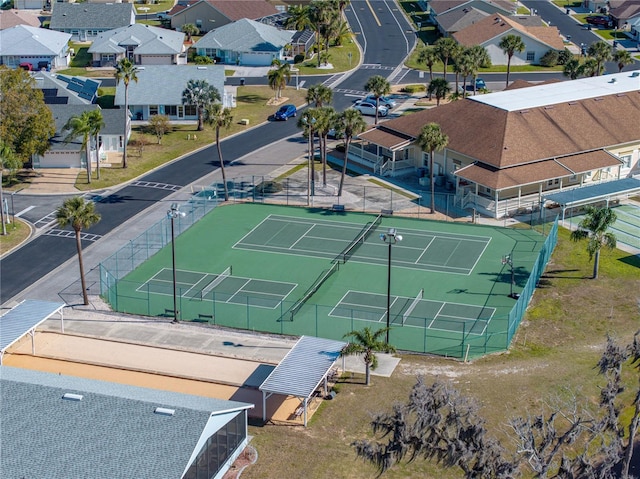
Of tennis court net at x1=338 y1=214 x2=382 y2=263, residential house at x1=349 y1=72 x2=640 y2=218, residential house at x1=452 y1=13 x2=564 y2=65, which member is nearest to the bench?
tennis court net at x1=338 y1=214 x2=382 y2=263

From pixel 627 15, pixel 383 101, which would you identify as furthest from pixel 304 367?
pixel 627 15

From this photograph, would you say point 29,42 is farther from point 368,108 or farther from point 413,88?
point 413,88

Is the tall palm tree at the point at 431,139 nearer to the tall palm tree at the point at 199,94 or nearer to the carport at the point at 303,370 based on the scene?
the tall palm tree at the point at 199,94

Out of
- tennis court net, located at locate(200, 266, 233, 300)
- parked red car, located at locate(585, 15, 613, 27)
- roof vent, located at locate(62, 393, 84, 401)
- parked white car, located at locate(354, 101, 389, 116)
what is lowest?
tennis court net, located at locate(200, 266, 233, 300)

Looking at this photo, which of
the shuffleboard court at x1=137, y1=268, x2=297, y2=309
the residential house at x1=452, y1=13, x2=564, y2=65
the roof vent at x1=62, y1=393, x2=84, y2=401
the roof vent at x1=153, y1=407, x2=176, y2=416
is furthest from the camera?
the residential house at x1=452, y1=13, x2=564, y2=65

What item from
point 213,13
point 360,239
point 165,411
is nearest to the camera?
point 165,411

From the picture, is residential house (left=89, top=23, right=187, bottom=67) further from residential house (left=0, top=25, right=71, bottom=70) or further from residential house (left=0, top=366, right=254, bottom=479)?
residential house (left=0, top=366, right=254, bottom=479)

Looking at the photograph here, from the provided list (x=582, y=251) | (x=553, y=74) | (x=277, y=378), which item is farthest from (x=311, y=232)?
(x=553, y=74)
